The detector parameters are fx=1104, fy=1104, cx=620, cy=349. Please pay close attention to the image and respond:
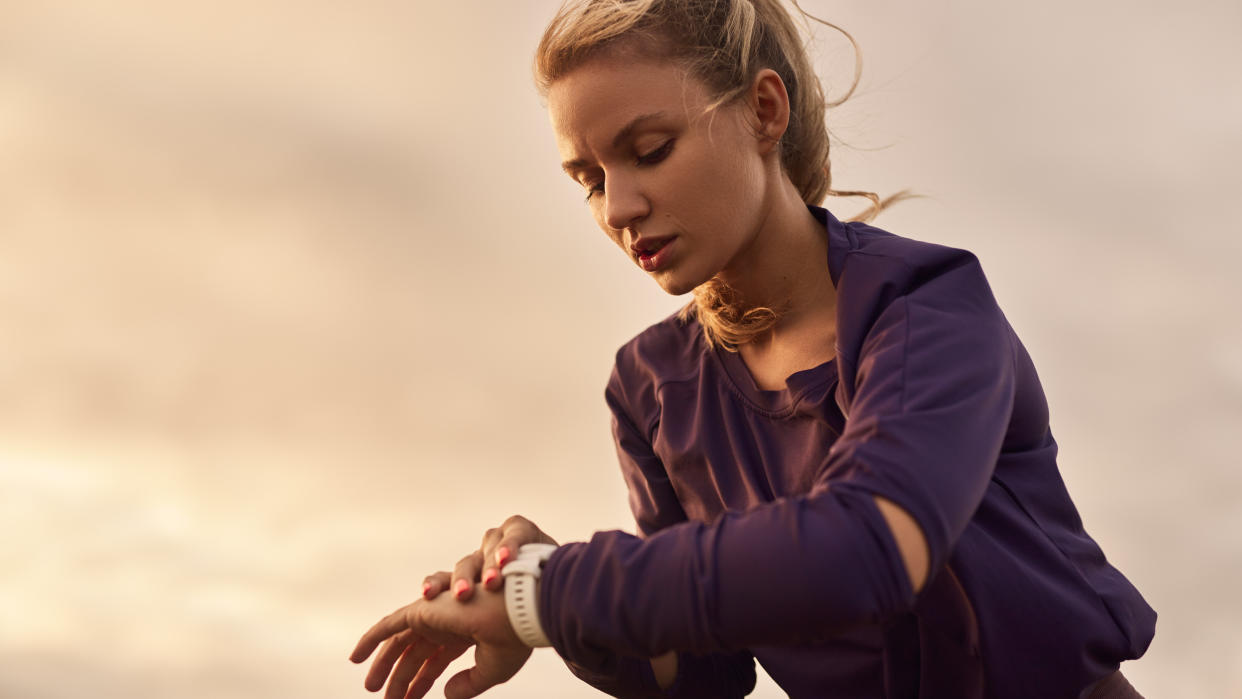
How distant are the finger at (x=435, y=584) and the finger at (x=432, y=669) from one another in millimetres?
123

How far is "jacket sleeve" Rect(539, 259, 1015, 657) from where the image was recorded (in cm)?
103

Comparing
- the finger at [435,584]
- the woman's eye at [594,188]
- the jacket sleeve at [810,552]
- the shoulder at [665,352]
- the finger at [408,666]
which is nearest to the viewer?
the jacket sleeve at [810,552]

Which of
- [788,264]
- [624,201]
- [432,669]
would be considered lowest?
[432,669]

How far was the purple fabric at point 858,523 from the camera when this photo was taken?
41.2 inches

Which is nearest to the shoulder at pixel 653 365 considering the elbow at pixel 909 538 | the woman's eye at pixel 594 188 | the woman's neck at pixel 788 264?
the woman's neck at pixel 788 264

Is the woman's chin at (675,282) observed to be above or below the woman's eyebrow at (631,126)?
below

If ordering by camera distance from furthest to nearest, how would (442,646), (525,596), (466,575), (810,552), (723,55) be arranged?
(723,55)
(442,646)
(466,575)
(525,596)
(810,552)

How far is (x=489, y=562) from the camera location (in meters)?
1.25

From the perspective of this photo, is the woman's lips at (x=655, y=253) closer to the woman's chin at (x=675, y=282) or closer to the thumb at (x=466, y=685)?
the woman's chin at (x=675, y=282)

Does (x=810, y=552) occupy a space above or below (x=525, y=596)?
below

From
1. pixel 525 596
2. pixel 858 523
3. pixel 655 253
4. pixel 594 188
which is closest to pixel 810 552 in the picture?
pixel 858 523

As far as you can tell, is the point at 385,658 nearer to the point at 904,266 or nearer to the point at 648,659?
the point at 648,659

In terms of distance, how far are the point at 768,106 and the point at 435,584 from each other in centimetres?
80

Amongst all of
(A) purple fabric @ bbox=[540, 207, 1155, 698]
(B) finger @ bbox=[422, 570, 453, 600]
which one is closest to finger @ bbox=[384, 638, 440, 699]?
(B) finger @ bbox=[422, 570, 453, 600]
